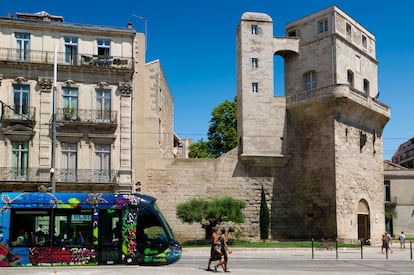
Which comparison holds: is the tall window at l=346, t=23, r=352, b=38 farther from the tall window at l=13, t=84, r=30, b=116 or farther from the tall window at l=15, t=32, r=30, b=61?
the tall window at l=13, t=84, r=30, b=116

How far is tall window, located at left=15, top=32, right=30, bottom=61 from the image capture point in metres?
32.9

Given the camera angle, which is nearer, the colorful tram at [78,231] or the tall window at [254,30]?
the colorful tram at [78,231]

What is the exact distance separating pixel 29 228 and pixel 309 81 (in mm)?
26858

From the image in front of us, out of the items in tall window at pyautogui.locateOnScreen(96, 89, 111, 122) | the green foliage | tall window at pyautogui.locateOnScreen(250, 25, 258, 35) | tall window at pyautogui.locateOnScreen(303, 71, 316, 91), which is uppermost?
tall window at pyautogui.locateOnScreen(250, 25, 258, 35)

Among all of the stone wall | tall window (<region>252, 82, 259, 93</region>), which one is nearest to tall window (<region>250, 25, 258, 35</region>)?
tall window (<region>252, 82, 259, 93</region>)

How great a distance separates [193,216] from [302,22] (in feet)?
56.0

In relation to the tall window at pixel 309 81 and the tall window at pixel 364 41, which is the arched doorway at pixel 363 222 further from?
the tall window at pixel 364 41

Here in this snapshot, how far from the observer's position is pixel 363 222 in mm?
38781

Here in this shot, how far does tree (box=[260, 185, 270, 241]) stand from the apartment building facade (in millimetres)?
8799

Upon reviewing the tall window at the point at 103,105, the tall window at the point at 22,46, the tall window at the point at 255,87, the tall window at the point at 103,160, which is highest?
the tall window at the point at 22,46

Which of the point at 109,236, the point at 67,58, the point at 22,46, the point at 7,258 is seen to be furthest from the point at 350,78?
the point at 7,258

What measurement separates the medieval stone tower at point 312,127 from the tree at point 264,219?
3.49 feet

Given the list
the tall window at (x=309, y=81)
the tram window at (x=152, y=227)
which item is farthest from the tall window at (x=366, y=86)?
the tram window at (x=152, y=227)

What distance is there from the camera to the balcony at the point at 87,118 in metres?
32.7
